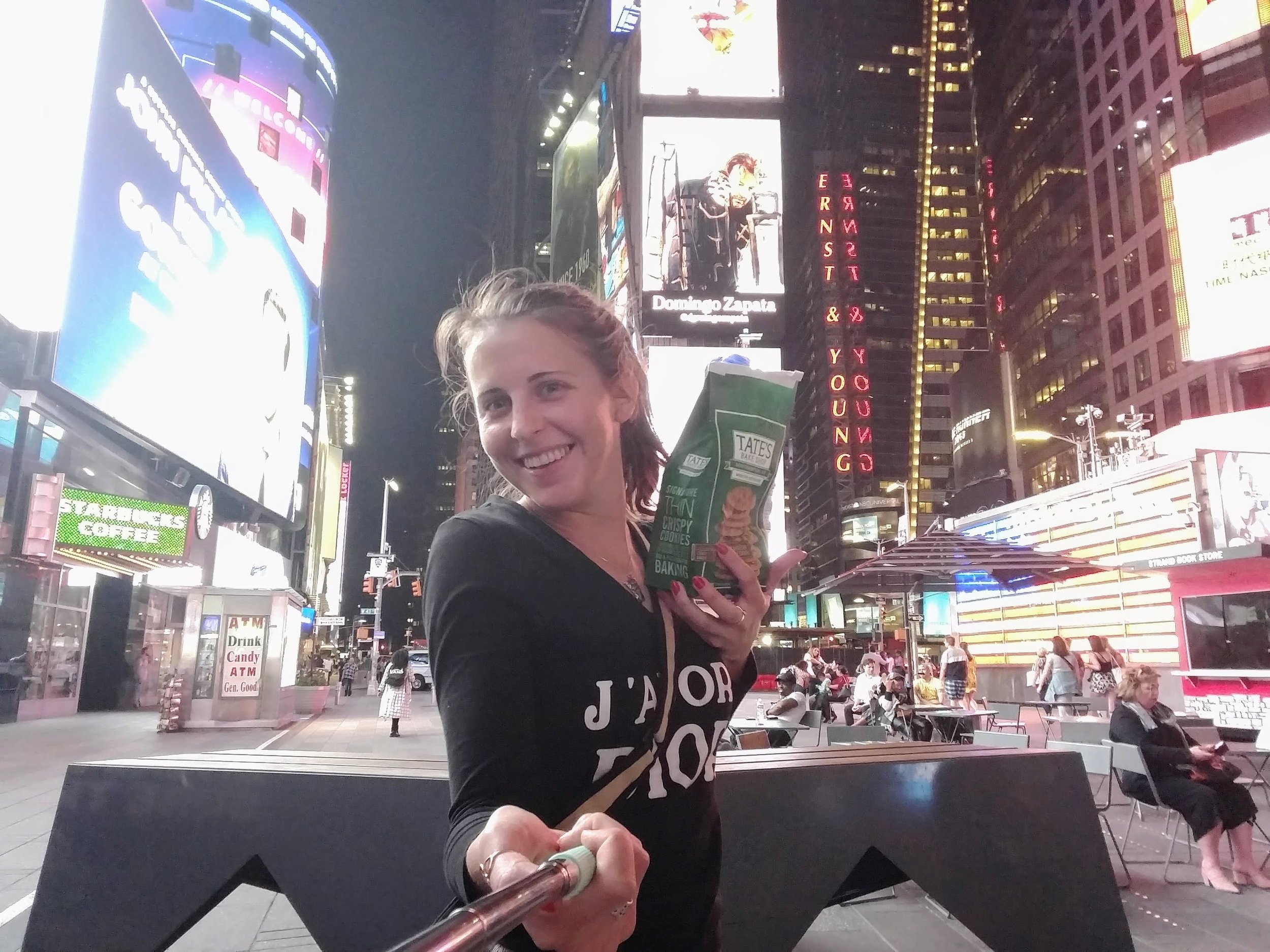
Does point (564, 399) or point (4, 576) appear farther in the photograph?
point (4, 576)

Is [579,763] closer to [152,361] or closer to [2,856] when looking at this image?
[2,856]

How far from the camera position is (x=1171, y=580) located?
603 inches

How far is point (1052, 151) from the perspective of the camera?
54.6 meters

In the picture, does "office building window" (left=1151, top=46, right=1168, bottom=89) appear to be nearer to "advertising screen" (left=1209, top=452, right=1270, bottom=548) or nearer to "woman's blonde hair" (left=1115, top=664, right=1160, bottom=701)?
"advertising screen" (left=1209, top=452, right=1270, bottom=548)

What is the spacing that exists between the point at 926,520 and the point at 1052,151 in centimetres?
3784

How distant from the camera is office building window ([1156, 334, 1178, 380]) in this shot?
40656 mm

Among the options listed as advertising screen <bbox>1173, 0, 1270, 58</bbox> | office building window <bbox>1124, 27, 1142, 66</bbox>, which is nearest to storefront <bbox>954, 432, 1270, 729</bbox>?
advertising screen <bbox>1173, 0, 1270, 58</bbox>

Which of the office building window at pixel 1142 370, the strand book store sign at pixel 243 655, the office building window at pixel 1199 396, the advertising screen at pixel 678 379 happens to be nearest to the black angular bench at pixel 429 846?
the strand book store sign at pixel 243 655

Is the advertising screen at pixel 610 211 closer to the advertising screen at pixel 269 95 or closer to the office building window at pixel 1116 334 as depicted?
the advertising screen at pixel 269 95

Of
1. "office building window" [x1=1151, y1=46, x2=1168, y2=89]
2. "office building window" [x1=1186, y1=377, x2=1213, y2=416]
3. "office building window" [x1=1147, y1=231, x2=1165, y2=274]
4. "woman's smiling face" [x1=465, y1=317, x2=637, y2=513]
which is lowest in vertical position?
"woman's smiling face" [x1=465, y1=317, x2=637, y2=513]

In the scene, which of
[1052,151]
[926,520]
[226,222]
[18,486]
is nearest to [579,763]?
[18,486]

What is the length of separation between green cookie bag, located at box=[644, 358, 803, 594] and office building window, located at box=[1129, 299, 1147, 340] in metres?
50.4

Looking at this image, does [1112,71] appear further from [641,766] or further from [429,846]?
[641,766]

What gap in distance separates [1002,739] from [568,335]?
6.30 metres
